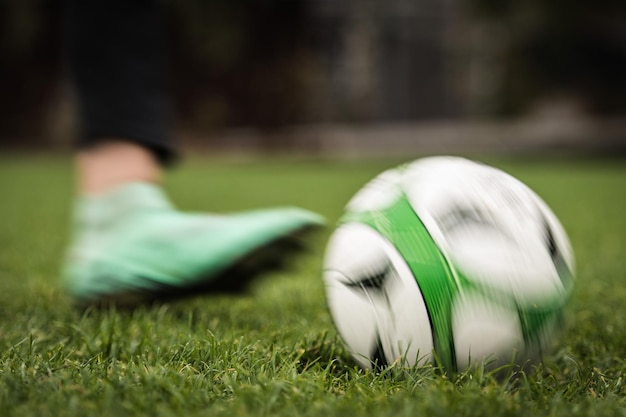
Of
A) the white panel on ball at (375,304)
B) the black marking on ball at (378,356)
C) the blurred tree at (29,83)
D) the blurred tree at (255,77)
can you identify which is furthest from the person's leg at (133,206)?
the blurred tree at (29,83)

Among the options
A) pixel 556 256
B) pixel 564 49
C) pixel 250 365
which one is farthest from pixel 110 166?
pixel 564 49

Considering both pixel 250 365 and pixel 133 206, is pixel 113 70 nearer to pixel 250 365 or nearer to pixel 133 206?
pixel 133 206

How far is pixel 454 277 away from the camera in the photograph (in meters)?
1.20

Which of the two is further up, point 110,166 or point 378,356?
point 110,166

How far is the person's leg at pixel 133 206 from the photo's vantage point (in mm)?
1685

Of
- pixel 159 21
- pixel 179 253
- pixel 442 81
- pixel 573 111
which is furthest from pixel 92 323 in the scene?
pixel 442 81

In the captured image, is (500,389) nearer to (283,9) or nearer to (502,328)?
(502,328)

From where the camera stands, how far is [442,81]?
64.1ft

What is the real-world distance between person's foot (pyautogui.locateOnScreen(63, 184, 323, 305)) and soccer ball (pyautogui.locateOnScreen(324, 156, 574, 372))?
1.20 ft

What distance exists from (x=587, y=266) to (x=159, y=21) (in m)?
1.88

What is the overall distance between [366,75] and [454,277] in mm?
17206

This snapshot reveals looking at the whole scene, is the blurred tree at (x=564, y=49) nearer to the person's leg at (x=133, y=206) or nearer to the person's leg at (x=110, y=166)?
the person's leg at (x=133, y=206)

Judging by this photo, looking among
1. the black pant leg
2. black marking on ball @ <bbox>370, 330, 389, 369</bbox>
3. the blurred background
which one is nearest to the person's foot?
the black pant leg

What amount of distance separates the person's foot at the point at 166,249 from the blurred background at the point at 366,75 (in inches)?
501
